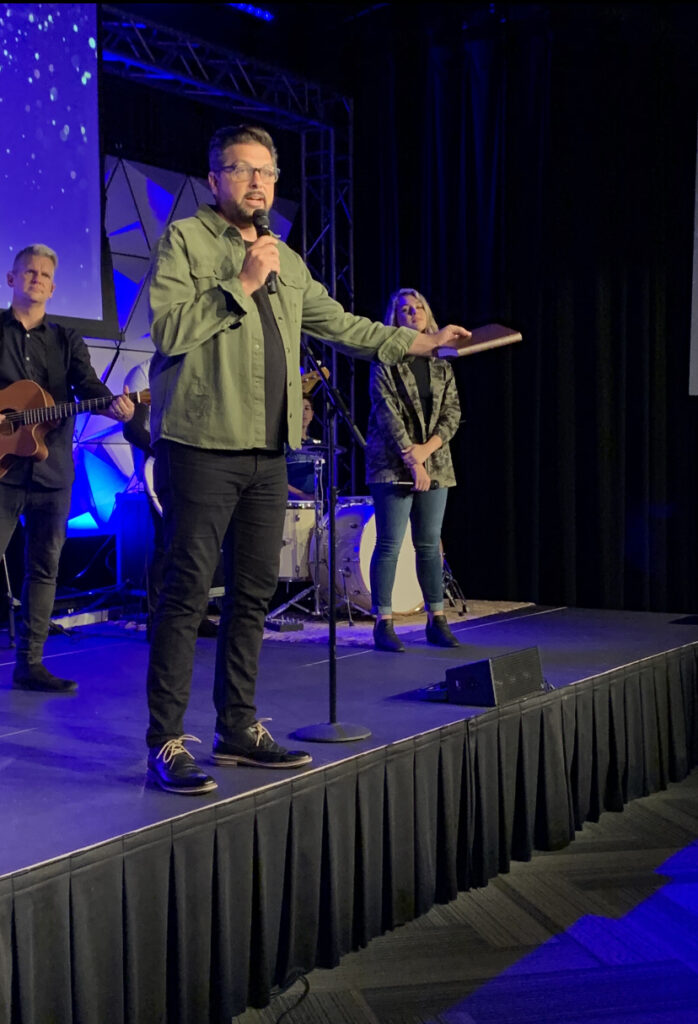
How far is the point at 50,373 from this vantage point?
12.7 feet

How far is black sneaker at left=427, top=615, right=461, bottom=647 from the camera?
452 centimetres

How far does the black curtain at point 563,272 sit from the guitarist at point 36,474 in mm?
3354

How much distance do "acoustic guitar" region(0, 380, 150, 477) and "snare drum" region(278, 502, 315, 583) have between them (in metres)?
2.23

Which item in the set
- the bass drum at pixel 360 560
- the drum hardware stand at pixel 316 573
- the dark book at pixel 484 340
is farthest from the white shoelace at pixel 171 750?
the bass drum at pixel 360 560

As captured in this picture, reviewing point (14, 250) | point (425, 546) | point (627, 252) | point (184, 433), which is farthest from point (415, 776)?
point (627, 252)

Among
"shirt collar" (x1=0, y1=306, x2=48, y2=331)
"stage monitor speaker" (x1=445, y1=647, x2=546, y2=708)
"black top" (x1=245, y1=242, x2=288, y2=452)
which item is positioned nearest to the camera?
"black top" (x1=245, y1=242, x2=288, y2=452)

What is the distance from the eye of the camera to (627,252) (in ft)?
20.2

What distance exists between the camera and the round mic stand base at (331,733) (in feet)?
9.23

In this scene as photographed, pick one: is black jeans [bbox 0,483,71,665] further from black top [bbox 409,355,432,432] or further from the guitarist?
black top [bbox 409,355,432,432]

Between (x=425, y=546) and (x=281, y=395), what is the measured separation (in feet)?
6.80

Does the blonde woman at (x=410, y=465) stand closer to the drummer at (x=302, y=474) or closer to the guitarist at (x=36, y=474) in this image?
the guitarist at (x=36, y=474)

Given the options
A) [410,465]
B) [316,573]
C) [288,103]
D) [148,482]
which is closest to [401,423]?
[410,465]

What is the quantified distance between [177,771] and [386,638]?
2.16 m

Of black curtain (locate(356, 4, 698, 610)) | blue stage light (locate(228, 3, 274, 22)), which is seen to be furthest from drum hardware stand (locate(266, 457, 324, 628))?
blue stage light (locate(228, 3, 274, 22))
